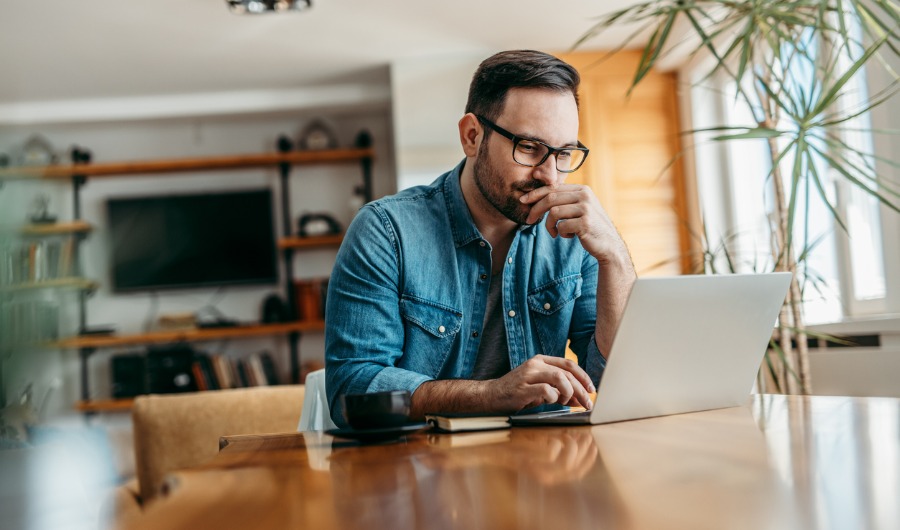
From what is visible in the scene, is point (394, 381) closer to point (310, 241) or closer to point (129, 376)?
point (310, 241)

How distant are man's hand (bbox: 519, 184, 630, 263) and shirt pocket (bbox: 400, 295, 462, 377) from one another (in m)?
0.24

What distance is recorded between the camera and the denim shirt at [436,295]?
1.36 meters

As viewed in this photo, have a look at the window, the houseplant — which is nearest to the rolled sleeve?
the houseplant

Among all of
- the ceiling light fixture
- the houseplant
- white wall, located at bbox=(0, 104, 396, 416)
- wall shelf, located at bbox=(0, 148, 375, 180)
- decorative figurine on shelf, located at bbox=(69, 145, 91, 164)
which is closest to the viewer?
the houseplant

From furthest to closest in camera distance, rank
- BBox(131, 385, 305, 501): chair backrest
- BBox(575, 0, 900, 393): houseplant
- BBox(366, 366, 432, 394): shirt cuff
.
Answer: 1. BBox(131, 385, 305, 501): chair backrest
2. BBox(575, 0, 900, 393): houseplant
3. BBox(366, 366, 432, 394): shirt cuff

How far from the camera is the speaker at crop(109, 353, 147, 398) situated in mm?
5547

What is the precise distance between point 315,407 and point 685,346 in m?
0.80

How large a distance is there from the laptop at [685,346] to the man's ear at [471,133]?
656mm

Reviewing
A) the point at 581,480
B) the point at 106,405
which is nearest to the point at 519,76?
the point at 581,480

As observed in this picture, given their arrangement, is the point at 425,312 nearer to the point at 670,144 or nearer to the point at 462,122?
the point at 462,122

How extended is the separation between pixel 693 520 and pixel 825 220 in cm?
328

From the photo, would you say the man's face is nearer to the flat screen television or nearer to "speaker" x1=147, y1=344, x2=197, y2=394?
"speaker" x1=147, y1=344, x2=197, y2=394

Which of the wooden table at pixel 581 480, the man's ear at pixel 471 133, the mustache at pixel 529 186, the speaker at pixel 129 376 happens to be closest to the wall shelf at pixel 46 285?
the wooden table at pixel 581 480

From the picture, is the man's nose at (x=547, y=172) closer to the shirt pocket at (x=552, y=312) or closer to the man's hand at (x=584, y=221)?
the man's hand at (x=584, y=221)
